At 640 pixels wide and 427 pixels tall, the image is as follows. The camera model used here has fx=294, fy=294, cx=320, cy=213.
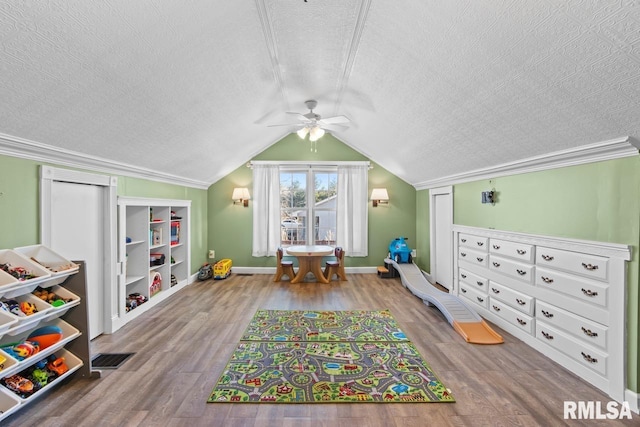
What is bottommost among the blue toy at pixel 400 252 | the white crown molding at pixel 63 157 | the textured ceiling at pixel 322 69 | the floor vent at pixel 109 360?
the floor vent at pixel 109 360

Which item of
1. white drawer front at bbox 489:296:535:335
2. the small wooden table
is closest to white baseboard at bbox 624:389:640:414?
white drawer front at bbox 489:296:535:335

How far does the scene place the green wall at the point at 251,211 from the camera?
20.3 ft

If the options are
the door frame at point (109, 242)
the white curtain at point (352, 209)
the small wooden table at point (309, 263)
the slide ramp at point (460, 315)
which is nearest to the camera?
the slide ramp at point (460, 315)

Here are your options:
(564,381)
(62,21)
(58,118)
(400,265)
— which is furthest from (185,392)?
(400,265)

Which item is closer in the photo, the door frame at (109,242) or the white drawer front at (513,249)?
the white drawer front at (513,249)

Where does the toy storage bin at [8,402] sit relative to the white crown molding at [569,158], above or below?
below

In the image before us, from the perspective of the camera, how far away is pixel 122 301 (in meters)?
3.42

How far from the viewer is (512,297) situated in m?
3.22

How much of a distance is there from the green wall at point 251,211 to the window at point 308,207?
1.33ft

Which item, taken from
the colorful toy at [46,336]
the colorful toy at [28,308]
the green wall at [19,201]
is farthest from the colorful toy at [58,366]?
the green wall at [19,201]

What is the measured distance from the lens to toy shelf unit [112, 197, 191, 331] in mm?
3457

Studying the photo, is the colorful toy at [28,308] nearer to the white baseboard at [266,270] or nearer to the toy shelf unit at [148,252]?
the toy shelf unit at [148,252]

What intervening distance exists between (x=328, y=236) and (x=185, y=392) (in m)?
4.42

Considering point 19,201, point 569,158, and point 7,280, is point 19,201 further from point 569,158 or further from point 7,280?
point 569,158
